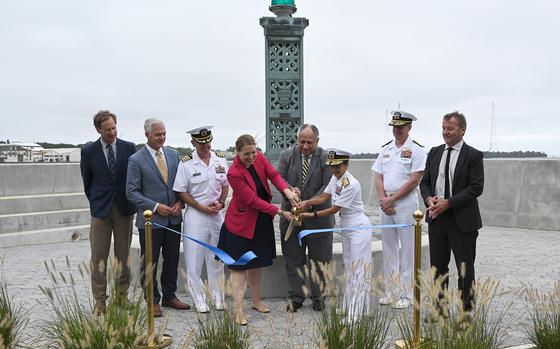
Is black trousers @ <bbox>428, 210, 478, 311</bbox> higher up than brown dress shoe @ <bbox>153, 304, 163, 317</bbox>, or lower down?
higher up

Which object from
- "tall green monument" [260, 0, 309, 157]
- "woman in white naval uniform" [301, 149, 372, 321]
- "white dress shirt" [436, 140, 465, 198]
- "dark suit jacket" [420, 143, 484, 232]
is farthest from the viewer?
"tall green monument" [260, 0, 309, 157]

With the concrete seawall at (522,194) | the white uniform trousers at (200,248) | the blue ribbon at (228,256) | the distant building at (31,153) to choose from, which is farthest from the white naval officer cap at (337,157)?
the distant building at (31,153)

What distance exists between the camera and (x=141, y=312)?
3707mm

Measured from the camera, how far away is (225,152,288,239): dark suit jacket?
14.9ft

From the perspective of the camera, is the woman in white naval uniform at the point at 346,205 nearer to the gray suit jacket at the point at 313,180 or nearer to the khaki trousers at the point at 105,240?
the gray suit jacket at the point at 313,180

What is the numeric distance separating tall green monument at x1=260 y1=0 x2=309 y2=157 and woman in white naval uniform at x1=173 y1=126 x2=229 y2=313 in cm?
357

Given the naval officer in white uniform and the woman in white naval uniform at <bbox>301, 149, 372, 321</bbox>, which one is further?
the naval officer in white uniform

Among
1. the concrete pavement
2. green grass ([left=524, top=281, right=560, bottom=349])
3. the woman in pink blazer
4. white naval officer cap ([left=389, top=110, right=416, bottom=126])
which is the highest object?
white naval officer cap ([left=389, top=110, right=416, bottom=126])

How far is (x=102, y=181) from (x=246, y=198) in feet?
4.36

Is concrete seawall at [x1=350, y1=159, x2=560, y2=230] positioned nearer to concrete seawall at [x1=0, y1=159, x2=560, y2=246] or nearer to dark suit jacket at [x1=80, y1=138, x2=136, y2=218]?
concrete seawall at [x1=0, y1=159, x2=560, y2=246]

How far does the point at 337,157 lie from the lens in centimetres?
458

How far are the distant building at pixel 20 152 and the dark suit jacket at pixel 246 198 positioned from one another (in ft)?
29.8

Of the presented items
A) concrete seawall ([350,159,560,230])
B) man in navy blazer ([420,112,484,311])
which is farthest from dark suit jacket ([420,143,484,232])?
concrete seawall ([350,159,560,230])

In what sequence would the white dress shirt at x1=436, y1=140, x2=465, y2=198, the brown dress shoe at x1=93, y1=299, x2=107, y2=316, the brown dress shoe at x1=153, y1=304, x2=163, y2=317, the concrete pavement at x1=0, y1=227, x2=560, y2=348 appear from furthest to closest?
the brown dress shoe at x1=153, y1=304, x2=163, y2=317 → the white dress shirt at x1=436, y1=140, x2=465, y2=198 → the concrete pavement at x1=0, y1=227, x2=560, y2=348 → the brown dress shoe at x1=93, y1=299, x2=107, y2=316
